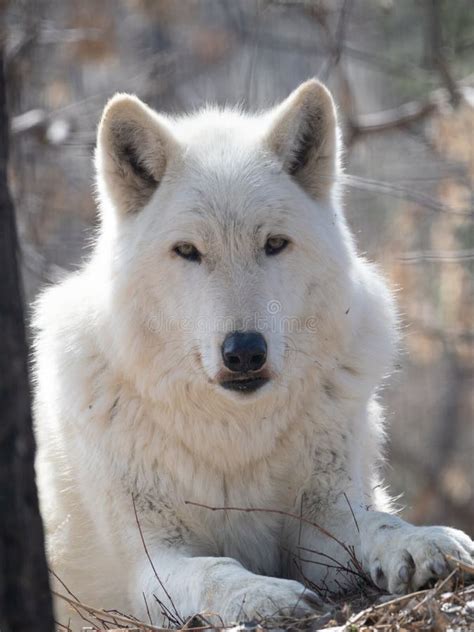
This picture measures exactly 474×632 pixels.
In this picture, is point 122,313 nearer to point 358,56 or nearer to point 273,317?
point 273,317

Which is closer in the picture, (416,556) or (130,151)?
(416,556)

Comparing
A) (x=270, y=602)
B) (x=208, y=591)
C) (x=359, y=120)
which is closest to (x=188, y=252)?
(x=208, y=591)

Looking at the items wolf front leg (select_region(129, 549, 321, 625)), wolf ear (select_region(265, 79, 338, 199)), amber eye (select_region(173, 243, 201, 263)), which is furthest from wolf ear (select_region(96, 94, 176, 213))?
wolf front leg (select_region(129, 549, 321, 625))

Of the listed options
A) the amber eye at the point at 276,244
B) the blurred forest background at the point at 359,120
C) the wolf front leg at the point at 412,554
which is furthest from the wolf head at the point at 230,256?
the blurred forest background at the point at 359,120

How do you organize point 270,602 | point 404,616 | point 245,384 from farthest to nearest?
point 245,384 → point 270,602 → point 404,616

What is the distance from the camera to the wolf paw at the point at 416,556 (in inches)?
131

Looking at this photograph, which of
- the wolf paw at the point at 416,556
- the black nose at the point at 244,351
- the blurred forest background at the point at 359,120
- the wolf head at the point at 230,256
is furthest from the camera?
the blurred forest background at the point at 359,120

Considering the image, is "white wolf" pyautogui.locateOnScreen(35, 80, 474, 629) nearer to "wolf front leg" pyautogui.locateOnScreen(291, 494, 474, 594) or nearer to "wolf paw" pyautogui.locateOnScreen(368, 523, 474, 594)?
"wolf front leg" pyautogui.locateOnScreen(291, 494, 474, 594)

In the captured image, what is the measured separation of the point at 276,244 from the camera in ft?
13.1

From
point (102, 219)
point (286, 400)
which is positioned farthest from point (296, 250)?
point (102, 219)

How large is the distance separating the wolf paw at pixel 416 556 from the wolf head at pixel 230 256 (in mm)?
759

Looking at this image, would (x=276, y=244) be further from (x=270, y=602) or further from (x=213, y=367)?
(x=270, y=602)

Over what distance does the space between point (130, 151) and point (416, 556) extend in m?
2.09

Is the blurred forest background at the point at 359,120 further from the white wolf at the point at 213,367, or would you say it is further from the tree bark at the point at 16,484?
the tree bark at the point at 16,484
